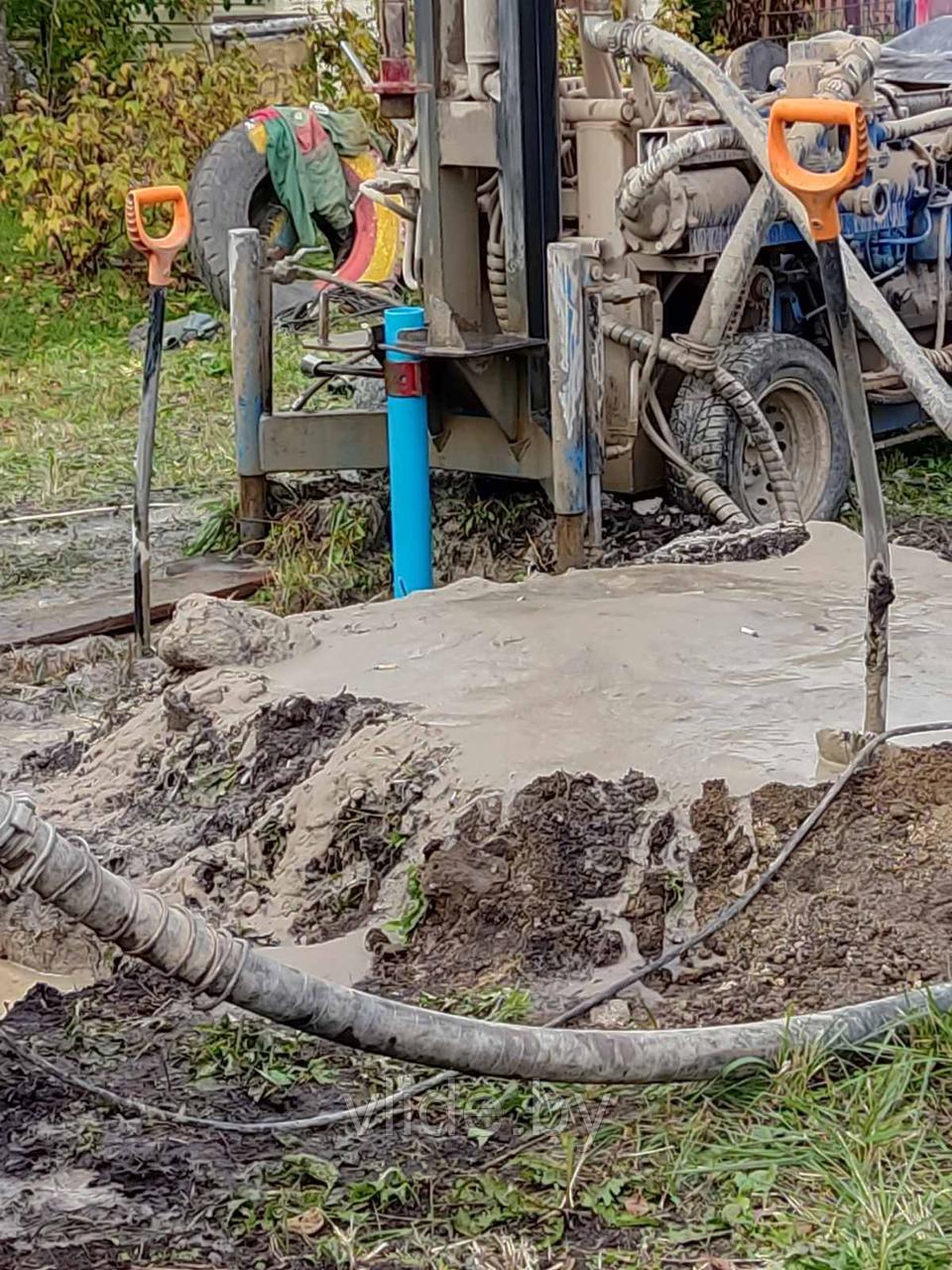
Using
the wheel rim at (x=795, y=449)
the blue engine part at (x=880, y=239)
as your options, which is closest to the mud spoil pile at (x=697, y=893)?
the wheel rim at (x=795, y=449)

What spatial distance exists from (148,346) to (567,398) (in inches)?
55.8

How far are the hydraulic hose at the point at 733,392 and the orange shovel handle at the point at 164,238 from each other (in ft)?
5.99

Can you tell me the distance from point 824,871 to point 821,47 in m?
4.58

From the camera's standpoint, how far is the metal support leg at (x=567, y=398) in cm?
669

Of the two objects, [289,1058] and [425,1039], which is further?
[289,1058]

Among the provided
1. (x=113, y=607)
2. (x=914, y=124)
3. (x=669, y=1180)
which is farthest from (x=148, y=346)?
(x=669, y=1180)

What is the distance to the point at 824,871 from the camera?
13.9 ft

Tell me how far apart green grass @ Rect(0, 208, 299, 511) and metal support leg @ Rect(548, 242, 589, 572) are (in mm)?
2769

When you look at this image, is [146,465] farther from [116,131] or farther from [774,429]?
[116,131]

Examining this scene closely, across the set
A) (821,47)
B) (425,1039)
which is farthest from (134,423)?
(425,1039)

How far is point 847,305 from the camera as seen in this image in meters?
4.10

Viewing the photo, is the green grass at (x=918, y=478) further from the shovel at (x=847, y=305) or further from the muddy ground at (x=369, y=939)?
the shovel at (x=847, y=305)

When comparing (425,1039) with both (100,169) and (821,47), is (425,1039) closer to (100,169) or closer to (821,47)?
(821,47)

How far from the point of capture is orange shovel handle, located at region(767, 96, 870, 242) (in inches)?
152
